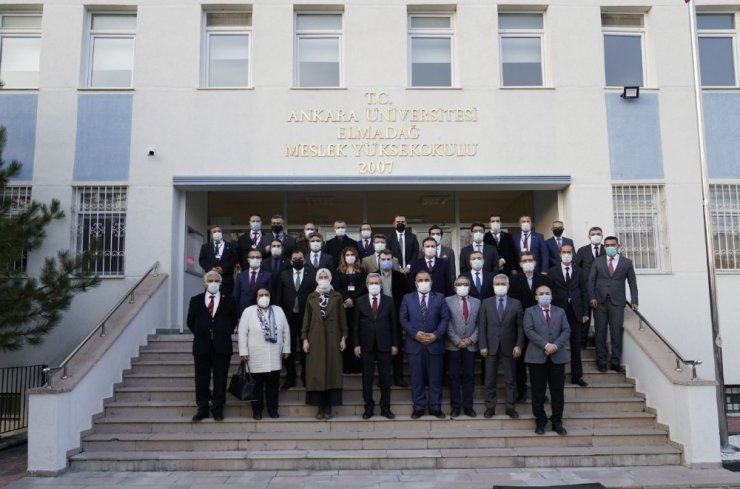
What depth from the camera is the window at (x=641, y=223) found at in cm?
1200

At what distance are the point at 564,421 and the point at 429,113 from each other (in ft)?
20.2

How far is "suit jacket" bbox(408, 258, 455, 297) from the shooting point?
9461mm

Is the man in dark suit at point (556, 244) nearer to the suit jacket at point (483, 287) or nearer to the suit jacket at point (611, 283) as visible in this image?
the suit jacket at point (611, 283)

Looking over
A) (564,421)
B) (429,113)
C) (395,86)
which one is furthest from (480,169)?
(564,421)

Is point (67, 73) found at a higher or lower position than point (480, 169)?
higher

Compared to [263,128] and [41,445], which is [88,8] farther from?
[41,445]

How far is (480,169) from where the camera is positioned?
12.0m

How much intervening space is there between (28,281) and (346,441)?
17.4 feet

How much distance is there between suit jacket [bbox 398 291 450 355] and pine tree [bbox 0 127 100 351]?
4974mm

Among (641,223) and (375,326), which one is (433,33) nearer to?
(641,223)

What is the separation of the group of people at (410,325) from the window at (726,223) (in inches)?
143

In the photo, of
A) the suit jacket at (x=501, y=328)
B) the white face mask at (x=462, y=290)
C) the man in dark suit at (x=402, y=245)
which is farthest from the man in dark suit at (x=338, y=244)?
the suit jacket at (x=501, y=328)

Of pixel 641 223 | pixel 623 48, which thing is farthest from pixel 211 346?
pixel 623 48

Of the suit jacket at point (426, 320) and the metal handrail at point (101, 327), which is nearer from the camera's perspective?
the metal handrail at point (101, 327)
